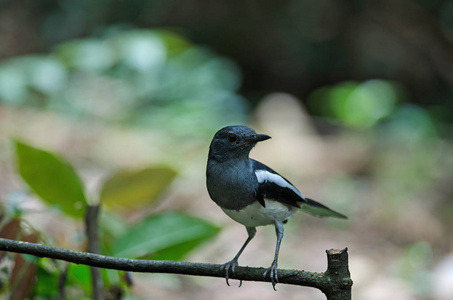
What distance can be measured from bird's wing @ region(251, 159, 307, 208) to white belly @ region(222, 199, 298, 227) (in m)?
0.02

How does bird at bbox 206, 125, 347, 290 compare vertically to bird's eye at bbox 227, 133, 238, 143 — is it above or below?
below

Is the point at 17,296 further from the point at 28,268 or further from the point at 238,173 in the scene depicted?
the point at 238,173

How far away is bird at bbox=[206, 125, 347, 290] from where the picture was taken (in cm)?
178

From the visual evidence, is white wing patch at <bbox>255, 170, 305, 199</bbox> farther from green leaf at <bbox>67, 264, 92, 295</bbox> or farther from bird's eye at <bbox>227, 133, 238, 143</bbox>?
green leaf at <bbox>67, 264, 92, 295</bbox>

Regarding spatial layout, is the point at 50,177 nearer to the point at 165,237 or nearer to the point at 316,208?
the point at 165,237

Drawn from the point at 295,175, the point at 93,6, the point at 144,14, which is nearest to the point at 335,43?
the point at 144,14

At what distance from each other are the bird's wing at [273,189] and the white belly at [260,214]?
0.07 ft

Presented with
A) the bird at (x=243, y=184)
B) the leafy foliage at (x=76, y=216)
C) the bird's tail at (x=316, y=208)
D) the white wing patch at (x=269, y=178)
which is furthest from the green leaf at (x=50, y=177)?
the bird's tail at (x=316, y=208)

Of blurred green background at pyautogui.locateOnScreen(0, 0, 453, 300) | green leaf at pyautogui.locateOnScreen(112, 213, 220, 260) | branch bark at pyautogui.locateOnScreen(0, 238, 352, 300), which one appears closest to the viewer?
branch bark at pyautogui.locateOnScreen(0, 238, 352, 300)

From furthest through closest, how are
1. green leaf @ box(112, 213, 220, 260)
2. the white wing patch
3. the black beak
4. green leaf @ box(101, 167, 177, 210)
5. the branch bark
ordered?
green leaf @ box(101, 167, 177, 210) → green leaf @ box(112, 213, 220, 260) → the white wing patch → the black beak → the branch bark

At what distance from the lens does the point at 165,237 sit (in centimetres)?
204

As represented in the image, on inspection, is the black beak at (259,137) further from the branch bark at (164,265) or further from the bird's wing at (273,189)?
the branch bark at (164,265)

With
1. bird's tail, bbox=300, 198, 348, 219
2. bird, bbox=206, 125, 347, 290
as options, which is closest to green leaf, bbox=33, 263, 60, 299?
bird, bbox=206, 125, 347, 290

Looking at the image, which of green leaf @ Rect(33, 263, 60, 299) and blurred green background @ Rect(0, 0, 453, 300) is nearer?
green leaf @ Rect(33, 263, 60, 299)
